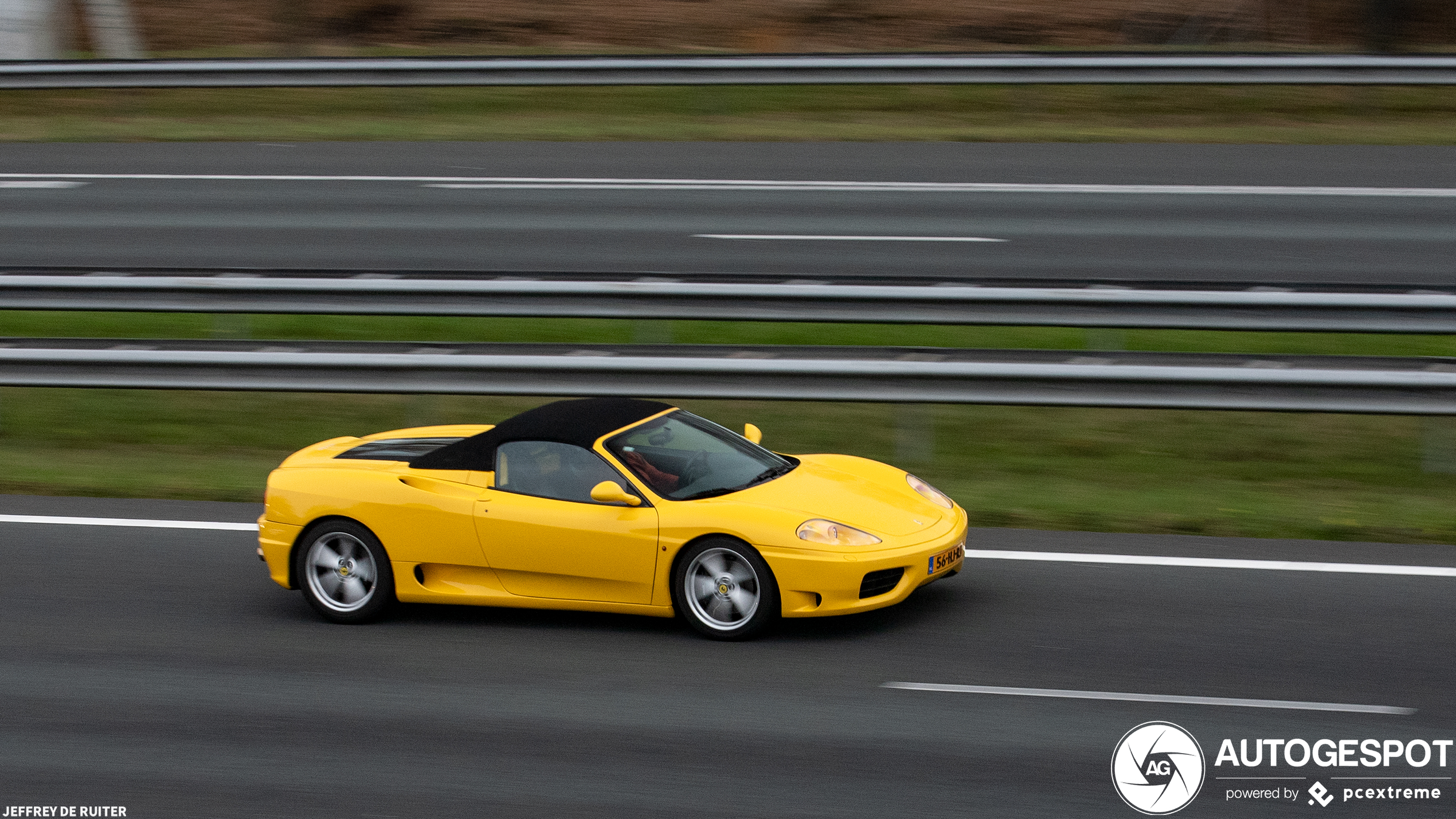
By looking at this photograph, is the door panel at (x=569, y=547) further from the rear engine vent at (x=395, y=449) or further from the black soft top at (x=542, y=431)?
the rear engine vent at (x=395, y=449)

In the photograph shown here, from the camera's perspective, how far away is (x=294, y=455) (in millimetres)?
8141

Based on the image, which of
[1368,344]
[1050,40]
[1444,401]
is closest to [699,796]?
[1444,401]

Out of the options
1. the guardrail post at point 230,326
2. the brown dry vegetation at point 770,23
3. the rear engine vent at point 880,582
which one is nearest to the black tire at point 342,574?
the rear engine vent at point 880,582

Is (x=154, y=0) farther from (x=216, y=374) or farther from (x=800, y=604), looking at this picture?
(x=800, y=604)

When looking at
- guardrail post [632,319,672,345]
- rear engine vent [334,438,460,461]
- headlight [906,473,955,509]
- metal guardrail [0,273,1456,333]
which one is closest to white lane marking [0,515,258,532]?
rear engine vent [334,438,460,461]

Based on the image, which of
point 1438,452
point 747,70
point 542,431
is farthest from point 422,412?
point 747,70

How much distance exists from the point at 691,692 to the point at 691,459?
1.50 metres

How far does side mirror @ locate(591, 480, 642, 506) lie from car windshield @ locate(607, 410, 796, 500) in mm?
151

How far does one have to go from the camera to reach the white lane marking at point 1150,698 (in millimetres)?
6258

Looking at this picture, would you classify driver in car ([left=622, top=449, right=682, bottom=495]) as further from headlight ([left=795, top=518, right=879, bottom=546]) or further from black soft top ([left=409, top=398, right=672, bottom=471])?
headlight ([left=795, top=518, right=879, bottom=546])

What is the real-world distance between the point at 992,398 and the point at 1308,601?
269 cm

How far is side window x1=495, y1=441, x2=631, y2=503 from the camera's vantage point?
7.44 meters

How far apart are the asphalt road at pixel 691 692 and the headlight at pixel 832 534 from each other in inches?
19.8

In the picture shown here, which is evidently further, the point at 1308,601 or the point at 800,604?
the point at 1308,601
